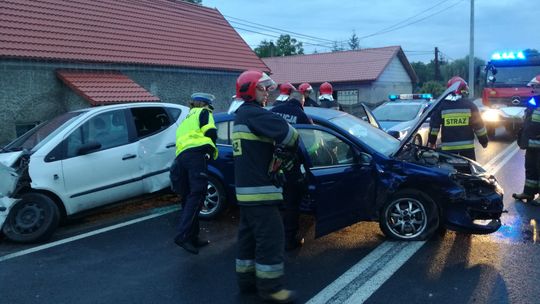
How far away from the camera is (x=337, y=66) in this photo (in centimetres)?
3272

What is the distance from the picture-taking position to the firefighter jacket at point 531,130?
6676mm

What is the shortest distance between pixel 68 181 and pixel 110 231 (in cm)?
81

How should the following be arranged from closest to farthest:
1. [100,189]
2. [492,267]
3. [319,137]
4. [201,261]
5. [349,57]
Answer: [492,267]
[201,261]
[319,137]
[100,189]
[349,57]

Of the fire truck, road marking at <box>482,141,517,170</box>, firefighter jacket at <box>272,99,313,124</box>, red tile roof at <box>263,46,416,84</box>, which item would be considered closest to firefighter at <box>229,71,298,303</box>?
firefighter jacket at <box>272,99,313,124</box>

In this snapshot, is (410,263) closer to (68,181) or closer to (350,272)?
(350,272)

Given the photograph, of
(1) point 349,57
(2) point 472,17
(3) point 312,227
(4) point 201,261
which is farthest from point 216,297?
(1) point 349,57

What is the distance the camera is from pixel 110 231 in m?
5.99

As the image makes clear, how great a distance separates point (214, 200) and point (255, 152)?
2.77 meters

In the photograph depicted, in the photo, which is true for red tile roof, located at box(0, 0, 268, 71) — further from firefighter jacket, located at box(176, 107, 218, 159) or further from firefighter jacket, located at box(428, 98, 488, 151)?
firefighter jacket, located at box(428, 98, 488, 151)

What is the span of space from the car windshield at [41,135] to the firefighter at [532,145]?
629 centimetres

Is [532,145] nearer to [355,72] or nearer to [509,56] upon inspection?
[509,56]

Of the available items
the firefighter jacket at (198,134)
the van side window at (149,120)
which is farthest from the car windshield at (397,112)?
the firefighter jacket at (198,134)

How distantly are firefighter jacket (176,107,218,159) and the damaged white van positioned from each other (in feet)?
5.55

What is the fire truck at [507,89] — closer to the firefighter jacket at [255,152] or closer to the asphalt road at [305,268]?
the asphalt road at [305,268]
